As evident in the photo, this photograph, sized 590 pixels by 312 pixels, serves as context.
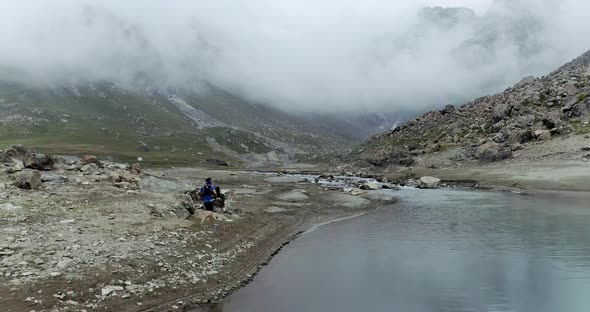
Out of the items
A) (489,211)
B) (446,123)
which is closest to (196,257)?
(489,211)

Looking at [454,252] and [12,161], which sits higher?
[12,161]

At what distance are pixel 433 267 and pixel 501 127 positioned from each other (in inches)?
4826

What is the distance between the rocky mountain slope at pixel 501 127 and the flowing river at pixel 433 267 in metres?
62.2

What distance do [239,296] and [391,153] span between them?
140089 millimetres

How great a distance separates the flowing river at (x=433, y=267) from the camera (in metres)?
23.3

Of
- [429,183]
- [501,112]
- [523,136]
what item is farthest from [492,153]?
[501,112]

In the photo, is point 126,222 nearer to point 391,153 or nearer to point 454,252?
point 454,252

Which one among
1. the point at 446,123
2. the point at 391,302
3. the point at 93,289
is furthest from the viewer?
the point at 446,123

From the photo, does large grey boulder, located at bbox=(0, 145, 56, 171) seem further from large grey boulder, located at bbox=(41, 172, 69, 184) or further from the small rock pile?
large grey boulder, located at bbox=(41, 172, 69, 184)

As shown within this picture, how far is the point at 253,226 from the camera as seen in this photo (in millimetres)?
41250

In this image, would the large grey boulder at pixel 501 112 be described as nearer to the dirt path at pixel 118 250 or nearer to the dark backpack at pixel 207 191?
the dirt path at pixel 118 250

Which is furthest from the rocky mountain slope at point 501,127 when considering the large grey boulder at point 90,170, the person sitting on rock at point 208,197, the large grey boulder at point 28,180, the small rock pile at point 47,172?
the large grey boulder at point 28,180

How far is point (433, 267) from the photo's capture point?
2995 centimetres

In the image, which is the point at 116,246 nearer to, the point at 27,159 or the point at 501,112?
the point at 27,159
